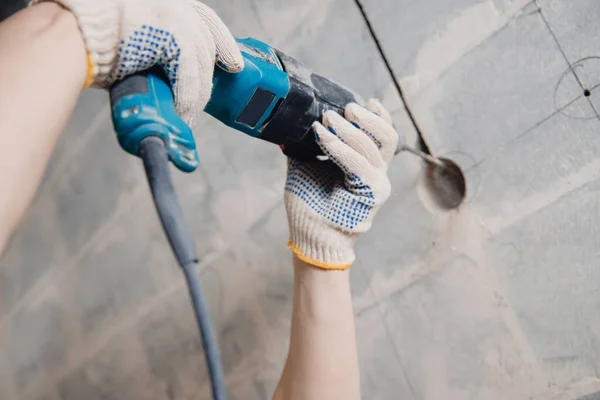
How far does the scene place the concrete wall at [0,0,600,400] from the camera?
1032mm

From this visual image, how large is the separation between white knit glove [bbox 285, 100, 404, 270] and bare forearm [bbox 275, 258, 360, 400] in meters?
0.05

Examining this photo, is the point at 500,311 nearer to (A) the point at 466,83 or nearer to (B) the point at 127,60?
(A) the point at 466,83

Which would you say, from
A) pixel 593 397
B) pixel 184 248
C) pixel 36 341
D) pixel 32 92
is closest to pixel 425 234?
pixel 593 397

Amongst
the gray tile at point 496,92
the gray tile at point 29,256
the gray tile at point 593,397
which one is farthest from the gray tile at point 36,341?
the gray tile at point 593,397

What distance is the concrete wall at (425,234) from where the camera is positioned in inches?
40.6

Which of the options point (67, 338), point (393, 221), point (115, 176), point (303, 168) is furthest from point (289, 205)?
point (67, 338)

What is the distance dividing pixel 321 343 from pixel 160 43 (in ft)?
2.16

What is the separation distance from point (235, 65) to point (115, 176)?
46.6 inches

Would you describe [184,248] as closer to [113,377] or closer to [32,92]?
[32,92]

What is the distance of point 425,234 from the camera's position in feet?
3.92

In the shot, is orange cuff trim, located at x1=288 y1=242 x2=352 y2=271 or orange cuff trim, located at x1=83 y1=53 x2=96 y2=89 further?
orange cuff trim, located at x1=288 y1=242 x2=352 y2=271

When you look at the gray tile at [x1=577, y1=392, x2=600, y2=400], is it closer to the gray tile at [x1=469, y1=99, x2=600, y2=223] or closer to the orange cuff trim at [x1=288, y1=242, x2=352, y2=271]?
the gray tile at [x1=469, y1=99, x2=600, y2=223]

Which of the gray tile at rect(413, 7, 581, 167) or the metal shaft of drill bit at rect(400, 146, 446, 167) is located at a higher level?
A: the gray tile at rect(413, 7, 581, 167)

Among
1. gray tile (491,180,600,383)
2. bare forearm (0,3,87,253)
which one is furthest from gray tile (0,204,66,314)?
gray tile (491,180,600,383)
